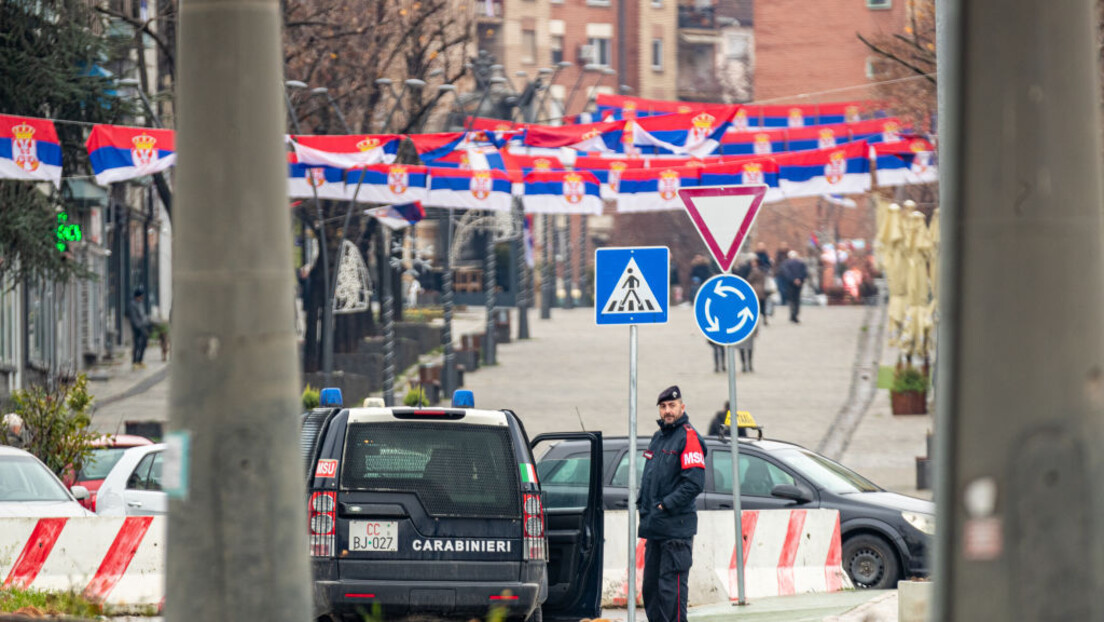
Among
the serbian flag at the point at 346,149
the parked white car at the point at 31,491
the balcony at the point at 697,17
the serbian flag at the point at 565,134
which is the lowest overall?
the parked white car at the point at 31,491

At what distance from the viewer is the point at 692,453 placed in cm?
1160

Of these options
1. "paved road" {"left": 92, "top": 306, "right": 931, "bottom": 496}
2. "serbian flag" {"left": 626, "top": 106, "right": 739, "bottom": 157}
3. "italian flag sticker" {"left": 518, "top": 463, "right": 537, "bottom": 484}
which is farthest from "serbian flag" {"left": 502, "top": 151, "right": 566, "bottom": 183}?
"italian flag sticker" {"left": 518, "top": 463, "right": 537, "bottom": 484}

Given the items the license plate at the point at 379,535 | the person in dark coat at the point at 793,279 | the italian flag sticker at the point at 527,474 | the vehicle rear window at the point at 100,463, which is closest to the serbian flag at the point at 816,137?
the person in dark coat at the point at 793,279

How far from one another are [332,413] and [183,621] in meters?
5.37

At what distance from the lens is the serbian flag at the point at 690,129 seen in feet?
93.8

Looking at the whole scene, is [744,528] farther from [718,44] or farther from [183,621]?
[718,44]

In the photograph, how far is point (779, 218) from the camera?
84.8 metres

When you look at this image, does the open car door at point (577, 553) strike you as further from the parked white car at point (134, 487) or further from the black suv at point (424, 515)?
the parked white car at point (134, 487)

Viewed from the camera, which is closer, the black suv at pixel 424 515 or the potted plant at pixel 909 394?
the black suv at pixel 424 515

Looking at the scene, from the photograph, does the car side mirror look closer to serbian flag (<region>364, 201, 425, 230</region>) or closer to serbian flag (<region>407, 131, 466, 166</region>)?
serbian flag (<region>407, 131, 466, 166</region>)

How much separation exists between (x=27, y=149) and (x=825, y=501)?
10.5 metres

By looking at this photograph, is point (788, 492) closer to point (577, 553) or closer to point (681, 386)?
point (577, 553)

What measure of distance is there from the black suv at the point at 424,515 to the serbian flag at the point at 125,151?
12.0 metres

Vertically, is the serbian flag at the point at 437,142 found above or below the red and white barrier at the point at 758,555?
above
